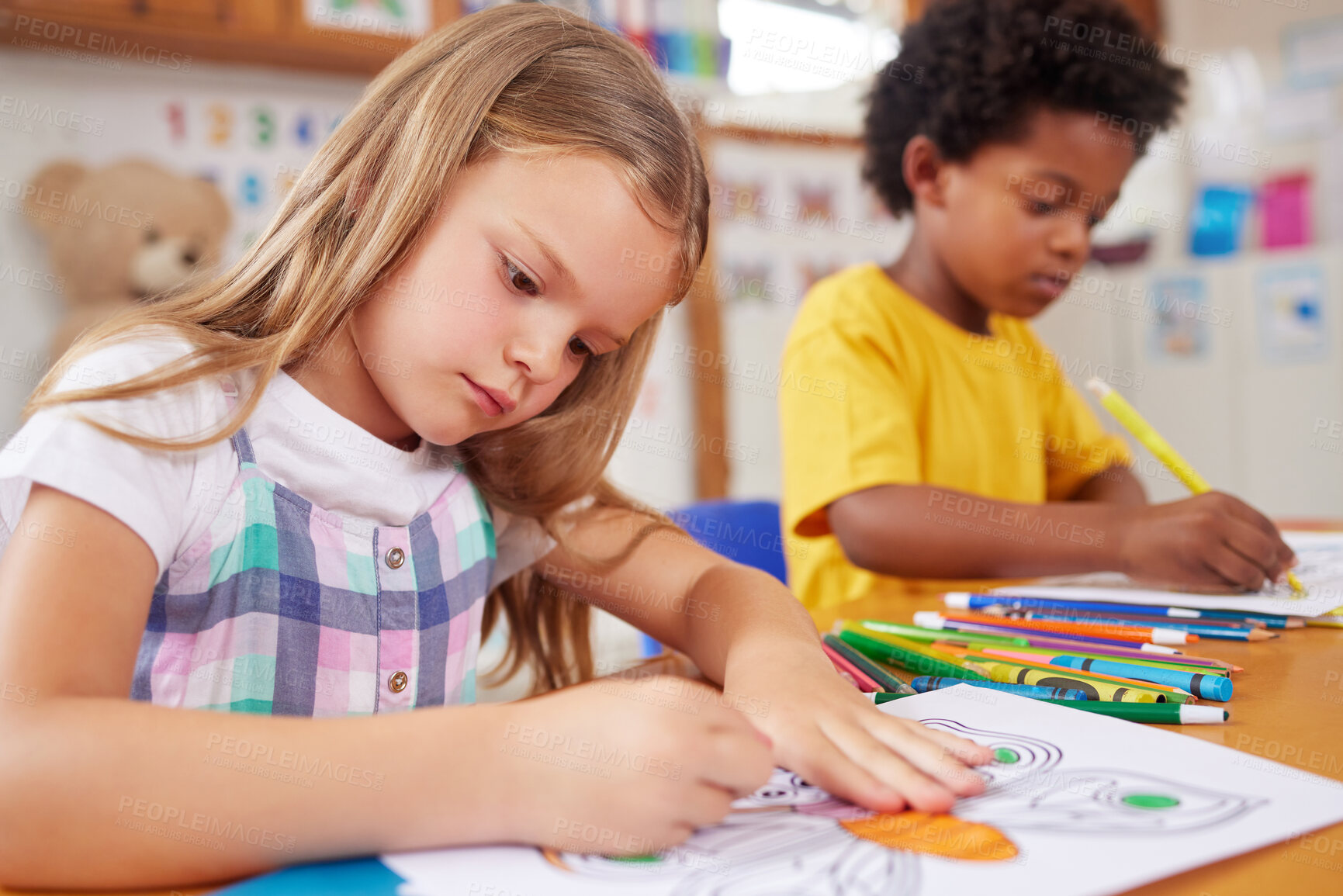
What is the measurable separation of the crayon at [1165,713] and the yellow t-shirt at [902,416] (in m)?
0.44

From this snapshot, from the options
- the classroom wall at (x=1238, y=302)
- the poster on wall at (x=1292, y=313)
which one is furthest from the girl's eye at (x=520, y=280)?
the poster on wall at (x=1292, y=313)

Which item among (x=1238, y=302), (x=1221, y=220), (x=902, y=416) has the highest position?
(x=1221, y=220)

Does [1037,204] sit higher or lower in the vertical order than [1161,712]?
higher

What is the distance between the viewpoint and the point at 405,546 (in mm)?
616

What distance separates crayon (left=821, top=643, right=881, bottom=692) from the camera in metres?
0.52

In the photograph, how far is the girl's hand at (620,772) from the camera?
1.10 ft

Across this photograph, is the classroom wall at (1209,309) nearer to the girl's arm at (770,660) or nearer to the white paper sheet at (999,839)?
the girl's arm at (770,660)

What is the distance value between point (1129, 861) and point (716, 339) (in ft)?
6.49

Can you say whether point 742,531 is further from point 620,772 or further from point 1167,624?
point 620,772

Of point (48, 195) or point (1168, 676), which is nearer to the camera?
point (1168, 676)

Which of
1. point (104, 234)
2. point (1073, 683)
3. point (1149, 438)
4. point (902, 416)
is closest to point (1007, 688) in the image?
point (1073, 683)

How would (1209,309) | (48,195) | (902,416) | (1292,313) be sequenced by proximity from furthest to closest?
(1209,309), (1292,313), (48,195), (902,416)

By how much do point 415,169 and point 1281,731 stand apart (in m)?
0.51

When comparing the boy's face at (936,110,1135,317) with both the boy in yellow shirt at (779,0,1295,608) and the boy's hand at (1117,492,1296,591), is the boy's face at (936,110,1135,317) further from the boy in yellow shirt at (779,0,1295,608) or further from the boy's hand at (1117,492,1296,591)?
the boy's hand at (1117,492,1296,591)
